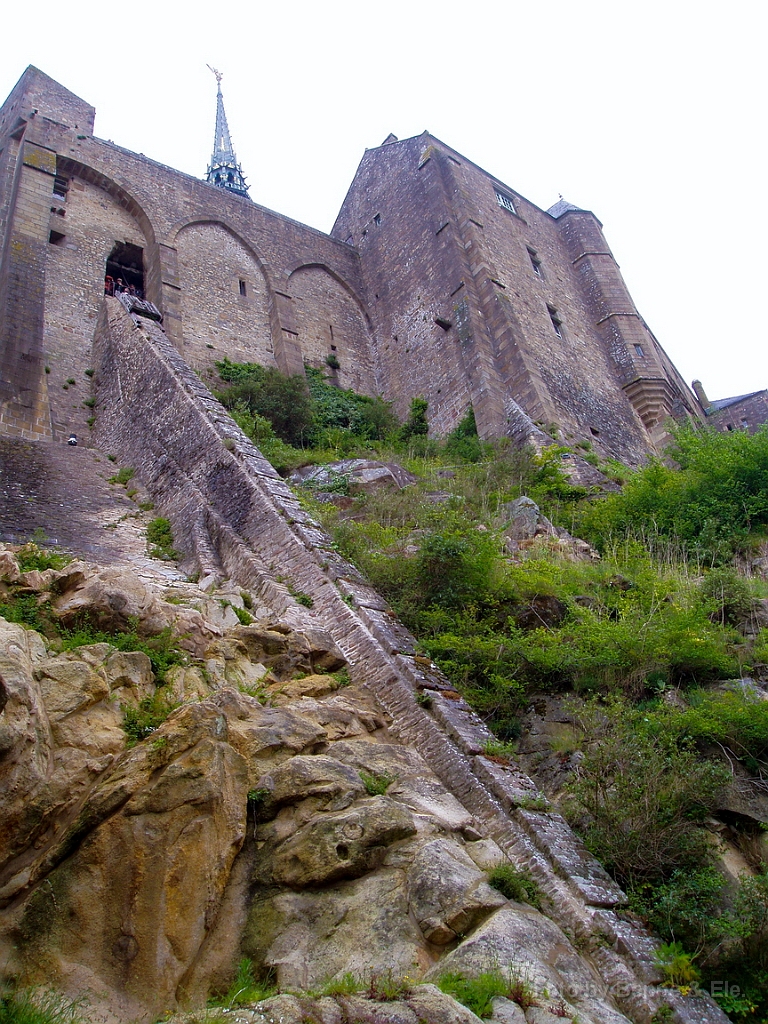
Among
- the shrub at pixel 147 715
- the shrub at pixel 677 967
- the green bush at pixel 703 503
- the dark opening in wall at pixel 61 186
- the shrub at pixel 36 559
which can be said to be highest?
the dark opening in wall at pixel 61 186

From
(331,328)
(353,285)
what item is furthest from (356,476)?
(353,285)

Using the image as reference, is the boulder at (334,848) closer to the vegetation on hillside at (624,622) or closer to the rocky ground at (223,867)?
the rocky ground at (223,867)

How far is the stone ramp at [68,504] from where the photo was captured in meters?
9.00

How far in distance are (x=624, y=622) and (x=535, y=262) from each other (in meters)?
18.6

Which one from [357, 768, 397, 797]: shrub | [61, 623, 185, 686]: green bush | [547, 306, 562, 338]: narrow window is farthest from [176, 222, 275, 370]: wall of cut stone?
[357, 768, 397, 797]: shrub

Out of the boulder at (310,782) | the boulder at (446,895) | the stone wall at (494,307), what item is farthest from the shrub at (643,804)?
the stone wall at (494,307)

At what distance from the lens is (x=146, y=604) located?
257 inches

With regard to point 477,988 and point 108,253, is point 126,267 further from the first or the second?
point 477,988

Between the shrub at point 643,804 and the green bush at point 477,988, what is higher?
the shrub at point 643,804

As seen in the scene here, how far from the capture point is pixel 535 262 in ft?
80.5

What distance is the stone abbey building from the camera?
56.0ft

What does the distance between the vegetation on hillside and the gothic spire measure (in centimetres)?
3605

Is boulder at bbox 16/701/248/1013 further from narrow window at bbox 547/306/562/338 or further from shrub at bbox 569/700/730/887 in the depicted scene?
narrow window at bbox 547/306/562/338

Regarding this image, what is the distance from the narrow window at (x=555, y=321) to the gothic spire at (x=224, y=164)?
29.7 meters
